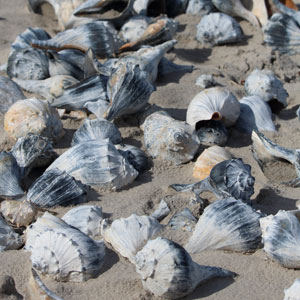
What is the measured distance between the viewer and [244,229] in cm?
221

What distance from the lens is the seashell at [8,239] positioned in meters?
2.26

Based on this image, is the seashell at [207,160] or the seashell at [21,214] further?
the seashell at [207,160]

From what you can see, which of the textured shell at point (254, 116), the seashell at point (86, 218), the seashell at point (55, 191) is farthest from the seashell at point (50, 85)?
the seashell at point (86, 218)

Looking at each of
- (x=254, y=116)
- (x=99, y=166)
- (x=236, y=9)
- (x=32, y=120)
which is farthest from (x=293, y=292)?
(x=236, y=9)

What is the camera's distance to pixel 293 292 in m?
1.85

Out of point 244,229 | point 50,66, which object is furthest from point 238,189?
point 50,66

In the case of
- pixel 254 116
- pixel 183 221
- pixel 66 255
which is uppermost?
pixel 66 255

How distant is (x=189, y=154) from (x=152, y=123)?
0.27 meters

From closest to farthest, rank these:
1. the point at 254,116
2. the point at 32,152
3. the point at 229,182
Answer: the point at 229,182, the point at 32,152, the point at 254,116

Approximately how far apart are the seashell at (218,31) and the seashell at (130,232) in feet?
7.41

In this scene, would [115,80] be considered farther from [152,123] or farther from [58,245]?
[58,245]

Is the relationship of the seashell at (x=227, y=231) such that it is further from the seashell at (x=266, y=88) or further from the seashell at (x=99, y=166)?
the seashell at (x=266, y=88)

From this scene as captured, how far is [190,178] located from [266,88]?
3.09 ft

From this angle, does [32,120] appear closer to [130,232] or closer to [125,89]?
[125,89]
